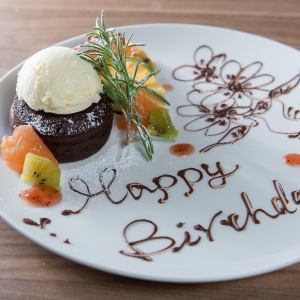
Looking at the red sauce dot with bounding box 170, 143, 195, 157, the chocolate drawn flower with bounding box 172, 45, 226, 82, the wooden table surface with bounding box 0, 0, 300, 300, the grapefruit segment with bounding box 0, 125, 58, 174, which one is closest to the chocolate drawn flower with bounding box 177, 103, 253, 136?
the red sauce dot with bounding box 170, 143, 195, 157

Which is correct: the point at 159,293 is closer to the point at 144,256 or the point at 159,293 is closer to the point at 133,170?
the point at 144,256

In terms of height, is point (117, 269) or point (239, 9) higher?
point (239, 9)

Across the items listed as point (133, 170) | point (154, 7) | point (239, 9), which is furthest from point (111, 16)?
point (133, 170)

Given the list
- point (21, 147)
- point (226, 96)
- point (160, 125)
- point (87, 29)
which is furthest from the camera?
point (87, 29)

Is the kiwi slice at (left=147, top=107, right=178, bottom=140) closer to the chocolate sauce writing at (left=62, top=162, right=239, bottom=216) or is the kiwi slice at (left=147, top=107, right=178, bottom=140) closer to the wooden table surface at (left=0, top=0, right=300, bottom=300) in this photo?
the chocolate sauce writing at (left=62, top=162, right=239, bottom=216)

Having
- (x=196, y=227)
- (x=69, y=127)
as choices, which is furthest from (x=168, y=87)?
(x=196, y=227)

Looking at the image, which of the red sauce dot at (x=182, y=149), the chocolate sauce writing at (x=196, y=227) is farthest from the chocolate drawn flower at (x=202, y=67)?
the chocolate sauce writing at (x=196, y=227)

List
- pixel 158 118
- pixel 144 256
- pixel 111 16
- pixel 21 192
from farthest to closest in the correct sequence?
pixel 111 16
pixel 158 118
pixel 21 192
pixel 144 256

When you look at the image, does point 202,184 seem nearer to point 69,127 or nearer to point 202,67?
point 69,127
